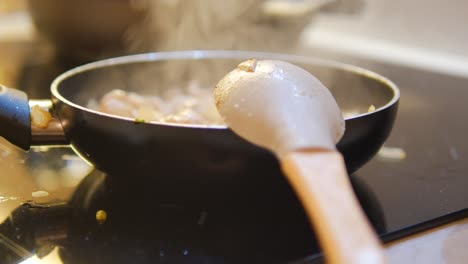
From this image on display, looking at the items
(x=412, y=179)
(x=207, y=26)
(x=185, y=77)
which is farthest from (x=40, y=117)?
(x=207, y=26)

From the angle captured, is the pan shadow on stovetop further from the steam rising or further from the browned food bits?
the steam rising

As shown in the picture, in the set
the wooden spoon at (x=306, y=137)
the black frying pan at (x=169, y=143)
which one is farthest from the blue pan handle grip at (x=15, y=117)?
the wooden spoon at (x=306, y=137)

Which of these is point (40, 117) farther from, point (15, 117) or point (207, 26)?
point (207, 26)

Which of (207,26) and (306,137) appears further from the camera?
Answer: (207,26)

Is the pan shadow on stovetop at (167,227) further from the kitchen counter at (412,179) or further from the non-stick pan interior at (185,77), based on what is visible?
the non-stick pan interior at (185,77)

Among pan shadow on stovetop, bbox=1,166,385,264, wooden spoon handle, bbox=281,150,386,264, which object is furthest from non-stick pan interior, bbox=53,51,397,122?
wooden spoon handle, bbox=281,150,386,264

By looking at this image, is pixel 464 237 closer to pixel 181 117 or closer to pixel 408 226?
pixel 408 226

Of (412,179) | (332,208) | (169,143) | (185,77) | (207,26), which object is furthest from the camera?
(207,26)
